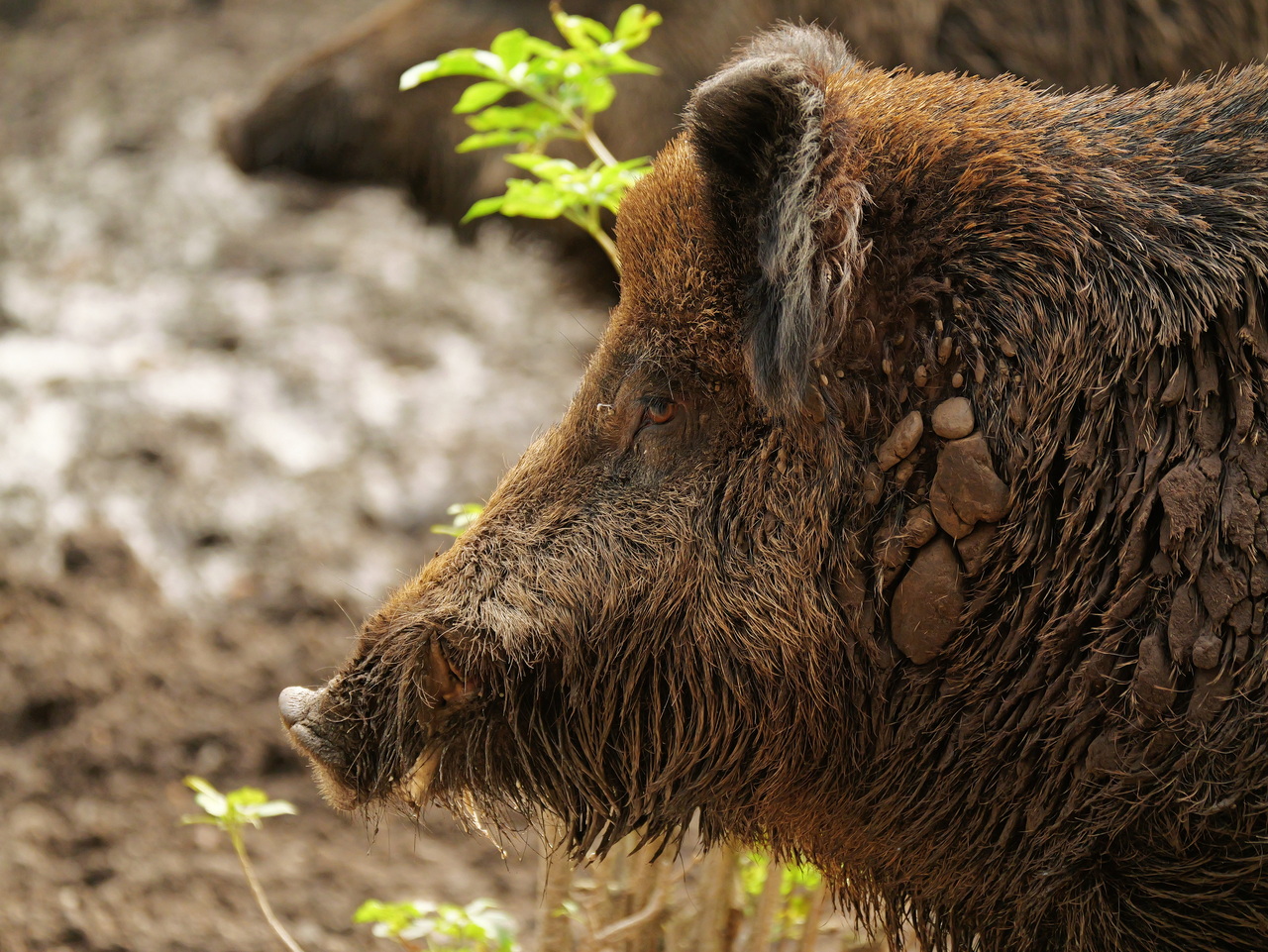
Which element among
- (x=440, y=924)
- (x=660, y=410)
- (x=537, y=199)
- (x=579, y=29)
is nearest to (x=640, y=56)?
(x=579, y=29)

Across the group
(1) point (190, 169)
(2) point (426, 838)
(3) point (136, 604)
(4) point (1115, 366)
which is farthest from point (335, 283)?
(4) point (1115, 366)

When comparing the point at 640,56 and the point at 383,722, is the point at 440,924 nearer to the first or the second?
the point at 383,722

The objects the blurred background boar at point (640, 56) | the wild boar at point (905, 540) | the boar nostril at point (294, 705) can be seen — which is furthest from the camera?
the blurred background boar at point (640, 56)

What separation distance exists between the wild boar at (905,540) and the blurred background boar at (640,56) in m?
1.76

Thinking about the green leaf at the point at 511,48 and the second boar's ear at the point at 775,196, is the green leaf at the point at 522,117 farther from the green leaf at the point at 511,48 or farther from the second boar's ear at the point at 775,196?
the second boar's ear at the point at 775,196

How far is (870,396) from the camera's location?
2.33 m

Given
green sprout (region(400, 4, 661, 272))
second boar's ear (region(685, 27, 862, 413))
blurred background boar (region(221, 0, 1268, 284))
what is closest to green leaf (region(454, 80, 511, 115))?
green sprout (region(400, 4, 661, 272))

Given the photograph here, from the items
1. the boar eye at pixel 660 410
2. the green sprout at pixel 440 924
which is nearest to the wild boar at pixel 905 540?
the boar eye at pixel 660 410

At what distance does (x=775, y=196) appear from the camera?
2.30 m

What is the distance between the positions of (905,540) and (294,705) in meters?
1.27

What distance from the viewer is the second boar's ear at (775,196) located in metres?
2.22

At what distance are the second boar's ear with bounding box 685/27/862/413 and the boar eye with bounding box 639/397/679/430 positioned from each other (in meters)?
0.21

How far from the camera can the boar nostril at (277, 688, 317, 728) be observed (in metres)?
2.63

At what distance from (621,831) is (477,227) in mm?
3621
